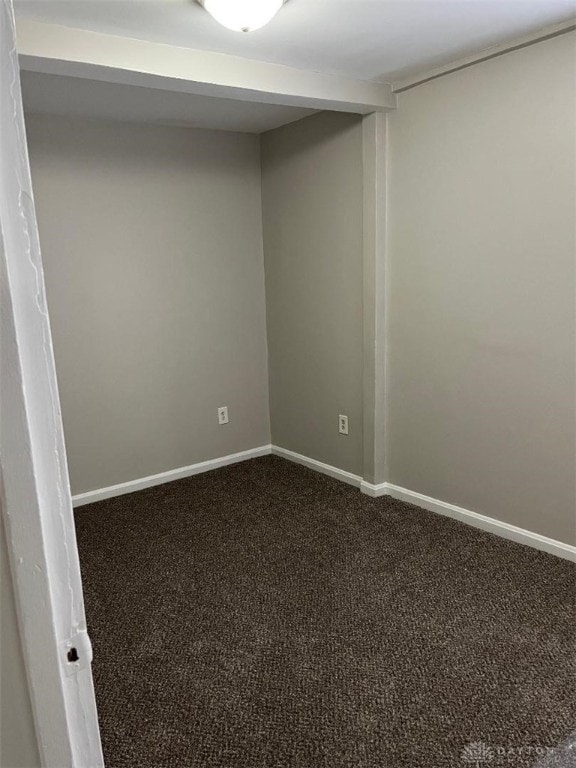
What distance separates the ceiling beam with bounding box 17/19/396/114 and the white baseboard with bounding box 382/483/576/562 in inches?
82.2

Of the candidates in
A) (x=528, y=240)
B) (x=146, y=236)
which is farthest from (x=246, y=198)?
(x=528, y=240)

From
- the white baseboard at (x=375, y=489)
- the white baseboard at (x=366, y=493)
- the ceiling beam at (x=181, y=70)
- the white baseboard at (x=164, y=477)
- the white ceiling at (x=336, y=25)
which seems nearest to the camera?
the white ceiling at (x=336, y=25)

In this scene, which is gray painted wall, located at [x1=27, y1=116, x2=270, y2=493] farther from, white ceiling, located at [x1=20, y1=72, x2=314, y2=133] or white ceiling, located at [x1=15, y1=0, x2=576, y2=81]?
white ceiling, located at [x1=15, y1=0, x2=576, y2=81]

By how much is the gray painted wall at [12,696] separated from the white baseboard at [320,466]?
3162 millimetres

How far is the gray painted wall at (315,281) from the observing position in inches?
136

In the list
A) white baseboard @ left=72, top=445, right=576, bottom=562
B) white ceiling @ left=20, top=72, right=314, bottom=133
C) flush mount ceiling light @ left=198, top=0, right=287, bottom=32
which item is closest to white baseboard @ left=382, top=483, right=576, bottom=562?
white baseboard @ left=72, top=445, right=576, bottom=562

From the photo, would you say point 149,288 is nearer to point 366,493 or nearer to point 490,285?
point 366,493

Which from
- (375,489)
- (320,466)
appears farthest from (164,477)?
(375,489)

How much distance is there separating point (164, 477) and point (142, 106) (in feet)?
7.21

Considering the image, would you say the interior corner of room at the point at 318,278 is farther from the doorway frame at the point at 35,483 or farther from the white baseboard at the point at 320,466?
the doorway frame at the point at 35,483

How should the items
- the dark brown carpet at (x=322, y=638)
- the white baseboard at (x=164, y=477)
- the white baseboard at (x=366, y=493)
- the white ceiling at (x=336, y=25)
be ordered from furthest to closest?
the white baseboard at (x=164, y=477)
the white baseboard at (x=366, y=493)
the white ceiling at (x=336, y=25)
the dark brown carpet at (x=322, y=638)

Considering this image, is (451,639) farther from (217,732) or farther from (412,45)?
(412,45)

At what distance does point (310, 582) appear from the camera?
2617mm

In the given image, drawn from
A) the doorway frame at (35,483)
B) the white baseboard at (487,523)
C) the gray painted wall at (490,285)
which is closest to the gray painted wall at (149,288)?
the gray painted wall at (490,285)
